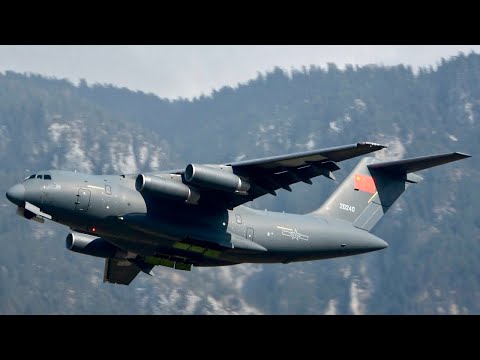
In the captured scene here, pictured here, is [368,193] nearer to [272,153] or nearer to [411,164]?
[411,164]

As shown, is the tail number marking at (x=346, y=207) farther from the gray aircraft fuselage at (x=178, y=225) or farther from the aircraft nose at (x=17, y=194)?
the aircraft nose at (x=17, y=194)

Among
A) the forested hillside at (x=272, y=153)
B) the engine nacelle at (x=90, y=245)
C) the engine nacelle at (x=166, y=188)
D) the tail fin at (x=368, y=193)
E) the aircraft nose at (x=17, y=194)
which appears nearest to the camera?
the aircraft nose at (x=17, y=194)

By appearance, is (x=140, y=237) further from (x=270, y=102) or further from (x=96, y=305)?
(x=270, y=102)

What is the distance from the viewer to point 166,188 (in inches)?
744

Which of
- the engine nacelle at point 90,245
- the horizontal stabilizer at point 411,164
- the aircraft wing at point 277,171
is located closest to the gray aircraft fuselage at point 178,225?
the aircraft wing at point 277,171

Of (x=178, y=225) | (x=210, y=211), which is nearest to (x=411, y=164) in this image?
(x=210, y=211)

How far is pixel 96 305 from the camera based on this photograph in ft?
103

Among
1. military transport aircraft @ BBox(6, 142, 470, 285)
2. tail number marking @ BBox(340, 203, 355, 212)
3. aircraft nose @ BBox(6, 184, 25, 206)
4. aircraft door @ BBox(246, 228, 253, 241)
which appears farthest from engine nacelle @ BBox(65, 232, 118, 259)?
tail number marking @ BBox(340, 203, 355, 212)

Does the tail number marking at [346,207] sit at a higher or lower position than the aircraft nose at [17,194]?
higher

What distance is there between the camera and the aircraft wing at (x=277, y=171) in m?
18.8

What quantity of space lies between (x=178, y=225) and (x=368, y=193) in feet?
15.6

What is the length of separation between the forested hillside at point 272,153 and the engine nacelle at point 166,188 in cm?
686

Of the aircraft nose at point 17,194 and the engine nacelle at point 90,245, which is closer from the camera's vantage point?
the aircraft nose at point 17,194
